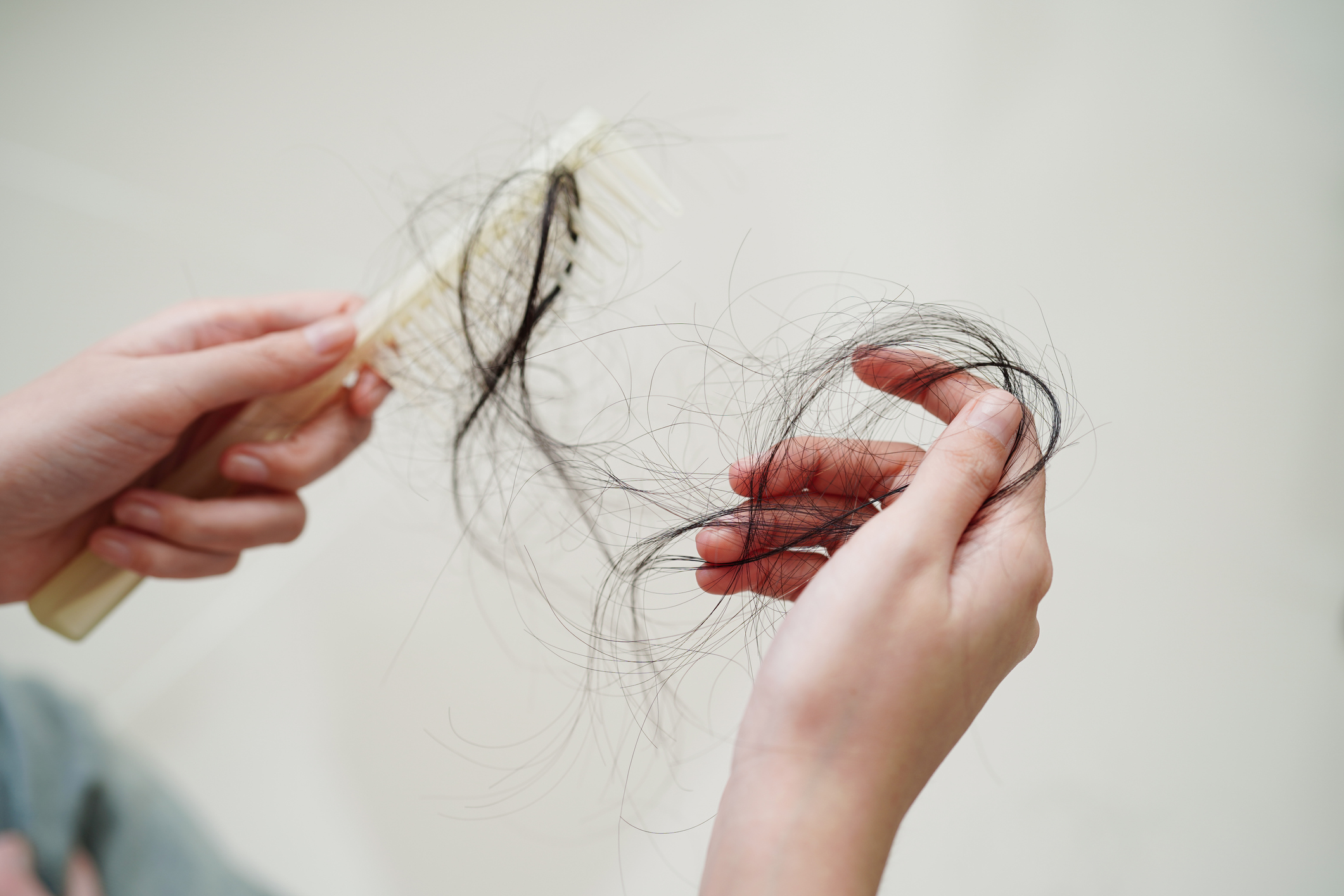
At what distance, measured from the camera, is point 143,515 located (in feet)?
1.94

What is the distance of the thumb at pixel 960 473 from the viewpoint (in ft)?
1.20

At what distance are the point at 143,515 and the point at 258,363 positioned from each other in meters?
0.17

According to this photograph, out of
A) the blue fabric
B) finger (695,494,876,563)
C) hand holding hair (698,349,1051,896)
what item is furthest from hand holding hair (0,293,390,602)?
hand holding hair (698,349,1051,896)

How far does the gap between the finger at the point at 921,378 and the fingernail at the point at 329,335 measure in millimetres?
382

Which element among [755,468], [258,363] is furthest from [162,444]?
[755,468]

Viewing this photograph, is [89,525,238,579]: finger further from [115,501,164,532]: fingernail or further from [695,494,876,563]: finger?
[695,494,876,563]: finger

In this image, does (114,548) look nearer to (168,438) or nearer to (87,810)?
(168,438)

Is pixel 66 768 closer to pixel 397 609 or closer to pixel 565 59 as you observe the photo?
pixel 397 609

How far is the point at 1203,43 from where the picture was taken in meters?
0.66

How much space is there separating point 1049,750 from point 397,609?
24.7 inches

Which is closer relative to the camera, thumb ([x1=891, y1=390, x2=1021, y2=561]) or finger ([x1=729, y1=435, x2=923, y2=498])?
thumb ([x1=891, y1=390, x2=1021, y2=561])

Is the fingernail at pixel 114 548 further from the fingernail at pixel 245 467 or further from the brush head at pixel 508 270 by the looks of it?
the brush head at pixel 508 270

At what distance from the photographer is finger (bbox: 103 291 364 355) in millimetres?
596

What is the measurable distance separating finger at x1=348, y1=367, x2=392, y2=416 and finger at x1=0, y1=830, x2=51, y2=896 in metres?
0.43
